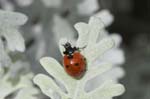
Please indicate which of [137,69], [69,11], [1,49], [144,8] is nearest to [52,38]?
[69,11]

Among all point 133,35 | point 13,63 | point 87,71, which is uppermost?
point 133,35

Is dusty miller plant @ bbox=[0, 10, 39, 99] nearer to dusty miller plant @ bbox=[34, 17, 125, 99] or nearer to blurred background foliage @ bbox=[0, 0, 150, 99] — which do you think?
dusty miller plant @ bbox=[34, 17, 125, 99]

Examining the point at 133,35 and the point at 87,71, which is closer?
the point at 87,71

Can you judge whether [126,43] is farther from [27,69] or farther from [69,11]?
[27,69]

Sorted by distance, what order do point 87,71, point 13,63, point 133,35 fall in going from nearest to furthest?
point 87,71 → point 13,63 → point 133,35

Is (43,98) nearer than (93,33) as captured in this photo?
No

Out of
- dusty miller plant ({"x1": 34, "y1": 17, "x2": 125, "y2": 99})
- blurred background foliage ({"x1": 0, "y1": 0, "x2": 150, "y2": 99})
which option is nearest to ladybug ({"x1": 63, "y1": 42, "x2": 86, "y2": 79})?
dusty miller plant ({"x1": 34, "y1": 17, "x2": 125, "y2": 99})

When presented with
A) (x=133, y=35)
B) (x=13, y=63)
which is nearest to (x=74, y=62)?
(x=13, y=63)

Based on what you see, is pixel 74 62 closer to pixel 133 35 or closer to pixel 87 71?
pixel 87 71

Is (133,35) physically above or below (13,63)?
above
